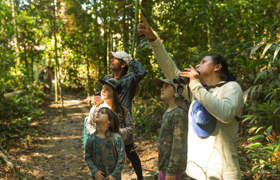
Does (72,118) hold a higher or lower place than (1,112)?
lower

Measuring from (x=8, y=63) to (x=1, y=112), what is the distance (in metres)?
1.51

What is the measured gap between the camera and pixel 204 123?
1.82 meters

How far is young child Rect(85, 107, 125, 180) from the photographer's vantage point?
2693 mm

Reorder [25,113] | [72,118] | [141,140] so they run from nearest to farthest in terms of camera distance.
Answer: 1. [141,140]
2. [25,113]
3. [72,118]

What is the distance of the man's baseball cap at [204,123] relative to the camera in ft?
5.96

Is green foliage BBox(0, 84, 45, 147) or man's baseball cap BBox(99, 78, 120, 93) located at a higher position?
man's baseball cap BBox(99, 78, 120, 93)

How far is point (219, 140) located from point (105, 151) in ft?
4.27

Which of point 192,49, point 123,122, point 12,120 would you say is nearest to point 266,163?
→ point 123,122

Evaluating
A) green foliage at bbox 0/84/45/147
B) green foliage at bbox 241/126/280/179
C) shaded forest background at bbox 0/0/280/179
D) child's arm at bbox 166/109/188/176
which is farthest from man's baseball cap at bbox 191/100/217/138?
green foliage at bbox 0/84/45/147

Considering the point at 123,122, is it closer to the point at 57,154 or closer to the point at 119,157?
the point at 119,157

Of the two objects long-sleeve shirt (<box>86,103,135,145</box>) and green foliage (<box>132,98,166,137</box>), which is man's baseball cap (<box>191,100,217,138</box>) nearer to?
long-sleeve shirt (<box>86,103,135,145</box>)

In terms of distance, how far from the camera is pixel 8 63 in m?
5.97

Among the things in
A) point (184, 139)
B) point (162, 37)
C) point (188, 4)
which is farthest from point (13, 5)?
point (184, 139)

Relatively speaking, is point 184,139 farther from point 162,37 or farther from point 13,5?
point 13,5
